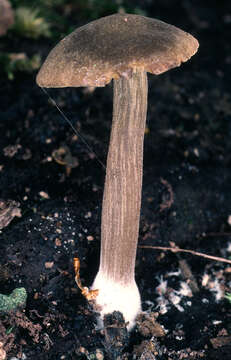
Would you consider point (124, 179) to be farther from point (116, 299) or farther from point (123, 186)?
point (116, 299)

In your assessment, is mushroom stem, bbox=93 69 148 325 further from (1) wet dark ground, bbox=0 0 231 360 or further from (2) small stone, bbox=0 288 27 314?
(2) small stone, bbox=0 288 27 314

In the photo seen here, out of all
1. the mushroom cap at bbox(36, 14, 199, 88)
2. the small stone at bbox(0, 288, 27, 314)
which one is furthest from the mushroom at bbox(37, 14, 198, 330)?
the small stone at bbox(0, 288, 27, 314)

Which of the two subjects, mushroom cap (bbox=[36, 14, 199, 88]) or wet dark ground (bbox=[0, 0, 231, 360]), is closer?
mushroom cap (bbox=[36, 14, 199, 88])

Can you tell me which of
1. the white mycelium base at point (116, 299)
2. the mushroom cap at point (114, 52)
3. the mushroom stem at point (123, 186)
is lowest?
the white mycelium base at point (116, 299)

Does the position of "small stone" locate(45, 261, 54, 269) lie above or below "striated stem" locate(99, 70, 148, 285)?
below

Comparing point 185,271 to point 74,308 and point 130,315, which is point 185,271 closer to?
point 130,315

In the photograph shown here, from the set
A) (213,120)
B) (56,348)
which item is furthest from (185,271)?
(213,120)

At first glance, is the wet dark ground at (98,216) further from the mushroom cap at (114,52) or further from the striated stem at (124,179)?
the mushroom cap at (114,52)

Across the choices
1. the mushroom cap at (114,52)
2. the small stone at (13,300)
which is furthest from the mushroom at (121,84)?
the small stone at (13,300)
